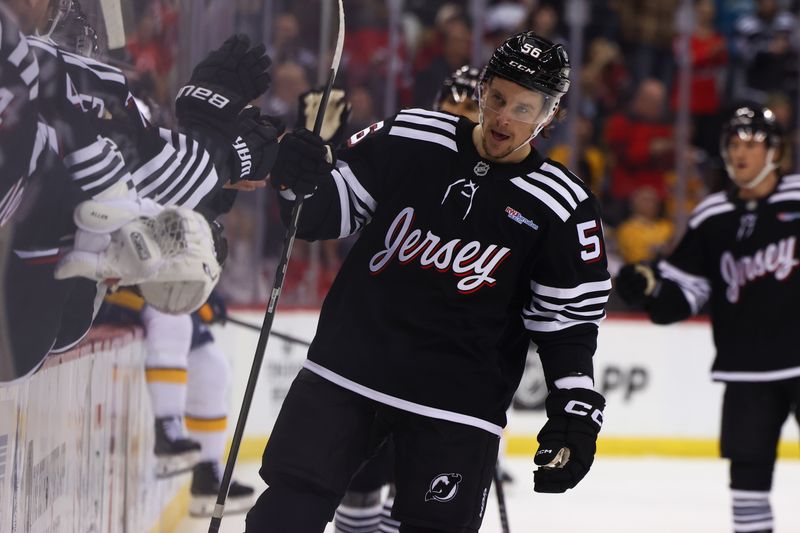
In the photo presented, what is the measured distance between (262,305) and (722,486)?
2390mm

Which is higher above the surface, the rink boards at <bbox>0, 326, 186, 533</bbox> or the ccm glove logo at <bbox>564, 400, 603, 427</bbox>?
the ccm glove logo at <bbox>564, 400, 603, 427</bbox>

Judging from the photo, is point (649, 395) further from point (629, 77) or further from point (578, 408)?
point (578, 408)

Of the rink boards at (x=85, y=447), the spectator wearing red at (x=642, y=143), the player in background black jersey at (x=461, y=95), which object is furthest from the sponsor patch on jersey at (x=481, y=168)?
the spectator wearing red at (x=642, y=143)

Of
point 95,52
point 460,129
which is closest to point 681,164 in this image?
point 460,129

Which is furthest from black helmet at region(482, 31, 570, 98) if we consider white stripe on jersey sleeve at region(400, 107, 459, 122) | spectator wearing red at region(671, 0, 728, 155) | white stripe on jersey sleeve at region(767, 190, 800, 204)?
spectator wearing red at region(671, 0, 728, 155)

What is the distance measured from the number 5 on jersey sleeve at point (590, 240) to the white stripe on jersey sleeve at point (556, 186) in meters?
0.04

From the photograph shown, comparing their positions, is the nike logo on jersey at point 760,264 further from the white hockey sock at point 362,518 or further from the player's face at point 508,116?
the player's face at point 508,116

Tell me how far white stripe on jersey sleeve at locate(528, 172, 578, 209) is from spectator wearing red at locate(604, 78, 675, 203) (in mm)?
4721

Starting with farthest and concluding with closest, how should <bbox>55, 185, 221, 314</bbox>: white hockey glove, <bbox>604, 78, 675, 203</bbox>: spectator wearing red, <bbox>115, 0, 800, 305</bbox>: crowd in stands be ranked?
<bbox>604, 78, 675, 203</bbox>: spectator wearing red < <bbox>115, 0, 800, 305</bbox>: crowd in stands < <bbox>55, 185, 221, 314</bbox>: white hockey glove

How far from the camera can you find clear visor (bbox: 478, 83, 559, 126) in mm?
2109

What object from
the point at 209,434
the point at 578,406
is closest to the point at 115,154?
the point at 578,406

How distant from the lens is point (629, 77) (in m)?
7.23

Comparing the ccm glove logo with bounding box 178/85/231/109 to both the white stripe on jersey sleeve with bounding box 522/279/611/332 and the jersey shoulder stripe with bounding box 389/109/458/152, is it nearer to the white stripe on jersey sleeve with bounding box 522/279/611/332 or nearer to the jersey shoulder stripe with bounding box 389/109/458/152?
the jersey shoulder stripe with bounding box 389/109/458/152

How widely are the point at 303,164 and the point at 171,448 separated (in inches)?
43.4
